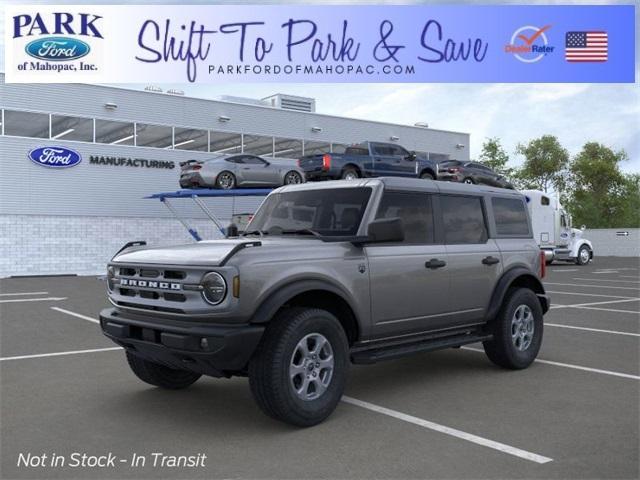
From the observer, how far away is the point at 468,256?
650cm

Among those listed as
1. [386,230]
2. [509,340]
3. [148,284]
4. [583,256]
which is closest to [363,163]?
[509,340]

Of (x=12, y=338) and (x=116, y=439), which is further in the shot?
(x=12, y=338)

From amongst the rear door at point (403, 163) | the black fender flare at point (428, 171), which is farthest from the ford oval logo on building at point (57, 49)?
the black fender flare at point (428, 171)

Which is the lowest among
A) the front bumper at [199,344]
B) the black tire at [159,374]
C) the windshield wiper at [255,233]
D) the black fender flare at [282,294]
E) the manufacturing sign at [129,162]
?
the black tire at [159,374]

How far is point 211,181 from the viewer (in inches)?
846

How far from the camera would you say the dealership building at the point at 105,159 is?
84.8ft

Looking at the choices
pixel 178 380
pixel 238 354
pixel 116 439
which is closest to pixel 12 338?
pixel 178 380

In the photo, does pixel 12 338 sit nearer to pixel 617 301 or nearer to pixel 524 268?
pixel 524 268

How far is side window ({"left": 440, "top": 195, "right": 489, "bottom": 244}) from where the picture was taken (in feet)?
21.4

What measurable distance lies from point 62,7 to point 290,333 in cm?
2580

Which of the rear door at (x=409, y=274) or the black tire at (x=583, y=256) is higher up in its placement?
the rear door at (x=409, y=274)

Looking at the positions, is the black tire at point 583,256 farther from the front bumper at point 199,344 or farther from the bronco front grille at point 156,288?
the front bumper at point 199,344

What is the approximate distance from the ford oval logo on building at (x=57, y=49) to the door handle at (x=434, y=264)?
23.8 metres

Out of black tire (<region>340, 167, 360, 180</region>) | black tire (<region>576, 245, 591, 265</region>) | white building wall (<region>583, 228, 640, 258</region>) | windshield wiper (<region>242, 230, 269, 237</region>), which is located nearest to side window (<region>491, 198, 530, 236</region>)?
windshield wiper (<region>242, 230, 269, 237</region>)
